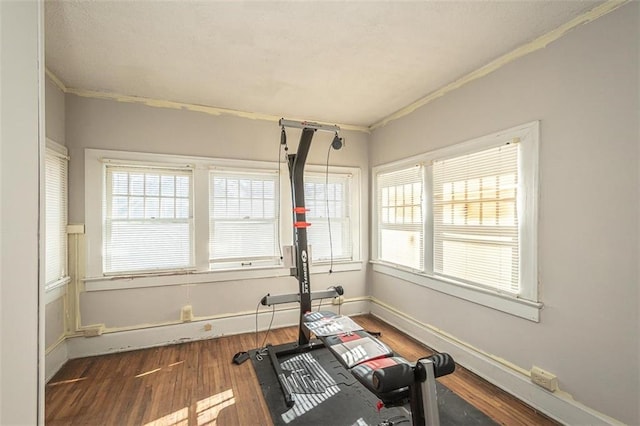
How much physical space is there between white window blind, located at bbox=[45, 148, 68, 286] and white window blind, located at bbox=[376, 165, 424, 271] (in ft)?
10.9

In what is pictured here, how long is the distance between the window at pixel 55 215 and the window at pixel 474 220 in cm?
333

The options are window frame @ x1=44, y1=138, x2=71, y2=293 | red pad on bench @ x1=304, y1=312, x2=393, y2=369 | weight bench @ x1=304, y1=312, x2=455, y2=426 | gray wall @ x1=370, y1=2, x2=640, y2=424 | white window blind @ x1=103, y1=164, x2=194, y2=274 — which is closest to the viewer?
weight bench @ x1=304, y1=312, x2=455, y2=426

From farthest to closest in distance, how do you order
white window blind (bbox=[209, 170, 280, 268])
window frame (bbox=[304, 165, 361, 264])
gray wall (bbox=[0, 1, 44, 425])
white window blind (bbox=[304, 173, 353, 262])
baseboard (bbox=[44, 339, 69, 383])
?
window frame (bbox=[304, 165, 361, 264]), white window blind (bbox=[304, 173, 353, 262]), white window blind (bbox=[209, 170, 280, 268]), baseboard (bbox=[44, 339, 69, 383]), gray wall (bbox=[0, 1, 44, 425])

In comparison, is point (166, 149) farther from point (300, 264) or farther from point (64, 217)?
point (300, 264)

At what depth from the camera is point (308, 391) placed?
88.3 inches

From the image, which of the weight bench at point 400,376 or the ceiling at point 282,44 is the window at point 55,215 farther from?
the weight bench at point 400,376

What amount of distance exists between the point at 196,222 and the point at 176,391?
1.61 meters

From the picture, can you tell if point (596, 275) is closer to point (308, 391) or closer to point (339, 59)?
point (308, 391)

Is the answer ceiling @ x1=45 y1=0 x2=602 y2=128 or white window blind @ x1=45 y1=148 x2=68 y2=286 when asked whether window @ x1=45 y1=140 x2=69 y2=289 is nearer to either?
white window blind @ x1=45 y1=148 x2=68 y2=286

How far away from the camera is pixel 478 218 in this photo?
248cm

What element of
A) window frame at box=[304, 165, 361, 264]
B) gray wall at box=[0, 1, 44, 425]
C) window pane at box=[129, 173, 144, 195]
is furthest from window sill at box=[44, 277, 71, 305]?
window frame at box=[304, 165, 361, 264]

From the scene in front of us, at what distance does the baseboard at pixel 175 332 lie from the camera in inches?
112

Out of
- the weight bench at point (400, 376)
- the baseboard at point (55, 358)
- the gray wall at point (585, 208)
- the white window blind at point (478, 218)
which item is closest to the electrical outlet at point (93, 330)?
the baseboard at point (55, 358)

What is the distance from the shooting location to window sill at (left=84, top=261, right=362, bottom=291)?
289cm
